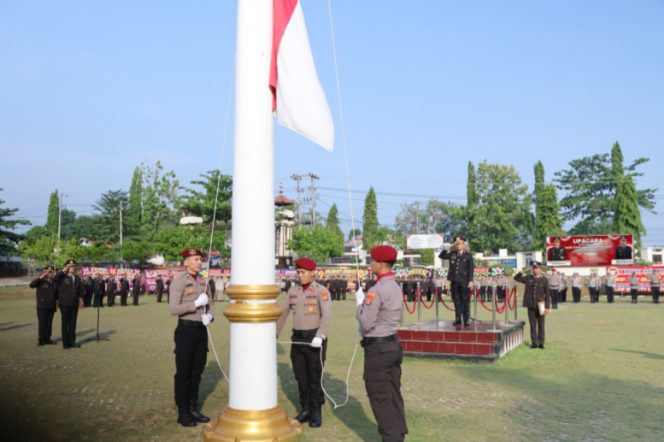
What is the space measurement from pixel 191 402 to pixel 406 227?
103912 mm

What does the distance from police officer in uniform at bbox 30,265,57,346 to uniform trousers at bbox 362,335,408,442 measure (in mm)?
10940

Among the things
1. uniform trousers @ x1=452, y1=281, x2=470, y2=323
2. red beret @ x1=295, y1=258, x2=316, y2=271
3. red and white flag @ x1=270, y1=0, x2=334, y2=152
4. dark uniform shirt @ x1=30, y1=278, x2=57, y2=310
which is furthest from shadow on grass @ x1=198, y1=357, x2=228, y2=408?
dark uniform shirt @ x1=30, y1=278, x2=57, y2=310

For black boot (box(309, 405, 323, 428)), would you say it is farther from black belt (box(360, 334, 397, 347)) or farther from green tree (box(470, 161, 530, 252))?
green tree (box(470, 161, 530, 252))

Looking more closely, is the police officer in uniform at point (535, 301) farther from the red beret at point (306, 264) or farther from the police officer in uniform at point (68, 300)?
the police officer in uniform at point (68, 300)

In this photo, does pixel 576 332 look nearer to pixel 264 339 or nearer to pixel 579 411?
pixel 579 411

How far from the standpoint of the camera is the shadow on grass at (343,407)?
20.5 feet

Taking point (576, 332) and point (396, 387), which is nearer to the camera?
point (396, 387)

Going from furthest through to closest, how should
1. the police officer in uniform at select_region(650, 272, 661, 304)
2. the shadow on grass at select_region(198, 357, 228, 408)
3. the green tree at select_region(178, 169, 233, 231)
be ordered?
the green tree at select_region(178, 169, 233, 231)
the police officer in uniform at select_region(650, 272, 661, 304)
the shadow on grass at select_region(198, 357, 228, 408)

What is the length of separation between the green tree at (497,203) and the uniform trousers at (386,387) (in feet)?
219

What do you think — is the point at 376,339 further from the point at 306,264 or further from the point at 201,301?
the point at 201,301

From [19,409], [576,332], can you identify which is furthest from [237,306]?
[576,332]

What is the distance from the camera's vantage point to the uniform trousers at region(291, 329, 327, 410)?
258 inches

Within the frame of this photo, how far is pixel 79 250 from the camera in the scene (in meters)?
48.5

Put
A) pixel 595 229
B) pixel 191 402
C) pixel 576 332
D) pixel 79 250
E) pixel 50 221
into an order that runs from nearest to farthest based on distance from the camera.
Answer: pixel 191 402, pixel 576 332, pixel 79 250, pixel 595 229, pixel 50 221
